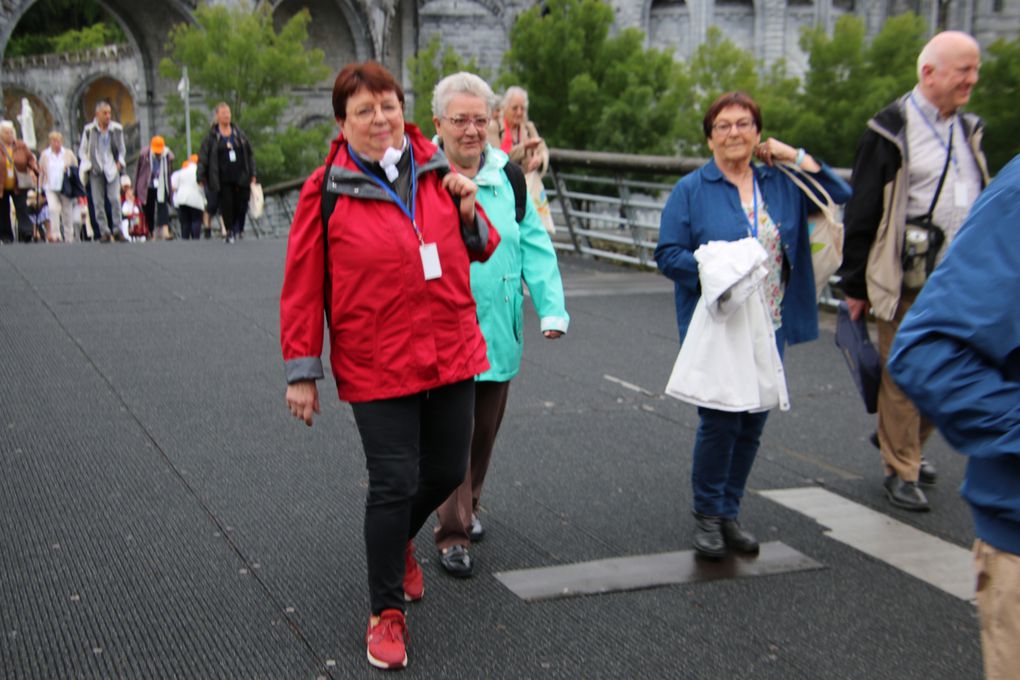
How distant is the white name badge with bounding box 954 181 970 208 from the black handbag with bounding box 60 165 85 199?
56.7ft

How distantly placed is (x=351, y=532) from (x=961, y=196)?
10.1 ft

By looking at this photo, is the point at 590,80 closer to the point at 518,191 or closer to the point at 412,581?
the point at 518,191

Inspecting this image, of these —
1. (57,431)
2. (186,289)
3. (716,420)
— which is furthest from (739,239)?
(186,289)

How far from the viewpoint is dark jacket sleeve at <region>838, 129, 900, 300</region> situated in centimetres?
548

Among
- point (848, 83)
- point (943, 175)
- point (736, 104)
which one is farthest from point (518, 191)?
point (848, 83)

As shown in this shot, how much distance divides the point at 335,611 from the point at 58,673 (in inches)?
37.4

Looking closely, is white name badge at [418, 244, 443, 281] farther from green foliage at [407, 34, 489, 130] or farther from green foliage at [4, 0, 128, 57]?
green foliage at [4, 0, 128, 57]

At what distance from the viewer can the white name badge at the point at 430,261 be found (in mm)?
3777

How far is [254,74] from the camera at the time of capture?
39.0m

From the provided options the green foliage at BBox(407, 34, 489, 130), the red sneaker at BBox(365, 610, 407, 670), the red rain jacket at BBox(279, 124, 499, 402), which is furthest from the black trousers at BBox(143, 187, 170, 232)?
the red sneaker at BBox(365, 610, 407, 670)

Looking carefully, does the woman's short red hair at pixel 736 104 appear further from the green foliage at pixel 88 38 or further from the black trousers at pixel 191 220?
the green foliage at pixel 88 38

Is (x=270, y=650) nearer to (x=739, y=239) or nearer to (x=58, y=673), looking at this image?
(x=58, y=673)

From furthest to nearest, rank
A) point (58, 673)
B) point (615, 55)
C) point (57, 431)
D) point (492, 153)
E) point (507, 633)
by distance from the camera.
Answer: point (615, 55) < point (57, 431) < point (492, 153) < point (507, 633) < point (58, 673)

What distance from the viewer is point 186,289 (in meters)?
11.7
